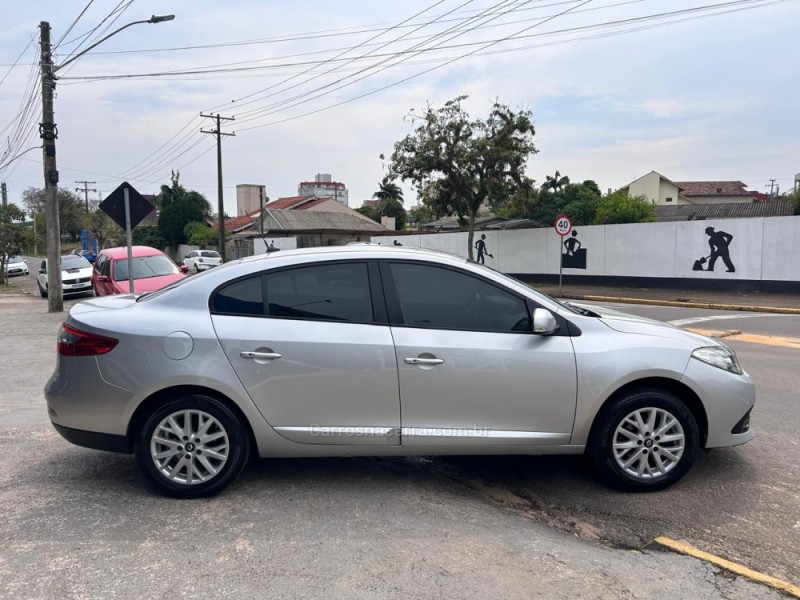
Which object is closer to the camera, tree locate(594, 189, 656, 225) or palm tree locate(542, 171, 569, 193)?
tree locate(594, 189, 656, 225)

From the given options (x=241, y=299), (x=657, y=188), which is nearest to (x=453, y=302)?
(x=241, y=299)

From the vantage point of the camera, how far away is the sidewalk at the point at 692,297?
1648 cm

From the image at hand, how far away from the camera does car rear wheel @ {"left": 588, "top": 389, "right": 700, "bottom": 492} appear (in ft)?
13.0

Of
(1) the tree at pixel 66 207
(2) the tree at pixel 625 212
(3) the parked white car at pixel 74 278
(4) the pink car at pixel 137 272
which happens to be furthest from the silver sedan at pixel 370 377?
(1) the tree at pixel 66 207

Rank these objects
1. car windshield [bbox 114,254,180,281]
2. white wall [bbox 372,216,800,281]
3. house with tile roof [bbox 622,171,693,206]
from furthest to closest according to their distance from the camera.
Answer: house with tile roof [bbox 622,171,693,206]
white wall [bbox 372,216,800,281]
car windshield [bbox 114,254,180,281]

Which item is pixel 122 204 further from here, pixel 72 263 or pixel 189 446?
pixel 72 263

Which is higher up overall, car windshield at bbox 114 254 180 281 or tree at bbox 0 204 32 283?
tree at bbox 0 204 32 283

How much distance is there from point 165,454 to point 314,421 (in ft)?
3.13

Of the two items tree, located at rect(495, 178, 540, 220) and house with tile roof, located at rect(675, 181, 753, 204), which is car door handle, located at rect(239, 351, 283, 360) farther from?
house with tile roof, located at rect(675, 181, 753, 204)

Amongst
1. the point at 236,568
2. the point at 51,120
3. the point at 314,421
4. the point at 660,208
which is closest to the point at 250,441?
the point at 314,421

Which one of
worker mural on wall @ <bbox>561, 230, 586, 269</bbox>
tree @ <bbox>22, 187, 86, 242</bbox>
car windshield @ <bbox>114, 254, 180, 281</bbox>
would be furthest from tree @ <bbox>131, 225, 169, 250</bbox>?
car windshield @ <bbox>114, 254, 180, 281</bbox>

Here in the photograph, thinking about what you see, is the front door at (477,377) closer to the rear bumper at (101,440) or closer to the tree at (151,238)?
the rear bumper at (101,440)

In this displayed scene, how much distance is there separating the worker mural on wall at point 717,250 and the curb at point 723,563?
18456 millimetres

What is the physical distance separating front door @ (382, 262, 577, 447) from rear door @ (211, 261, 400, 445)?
134mm
